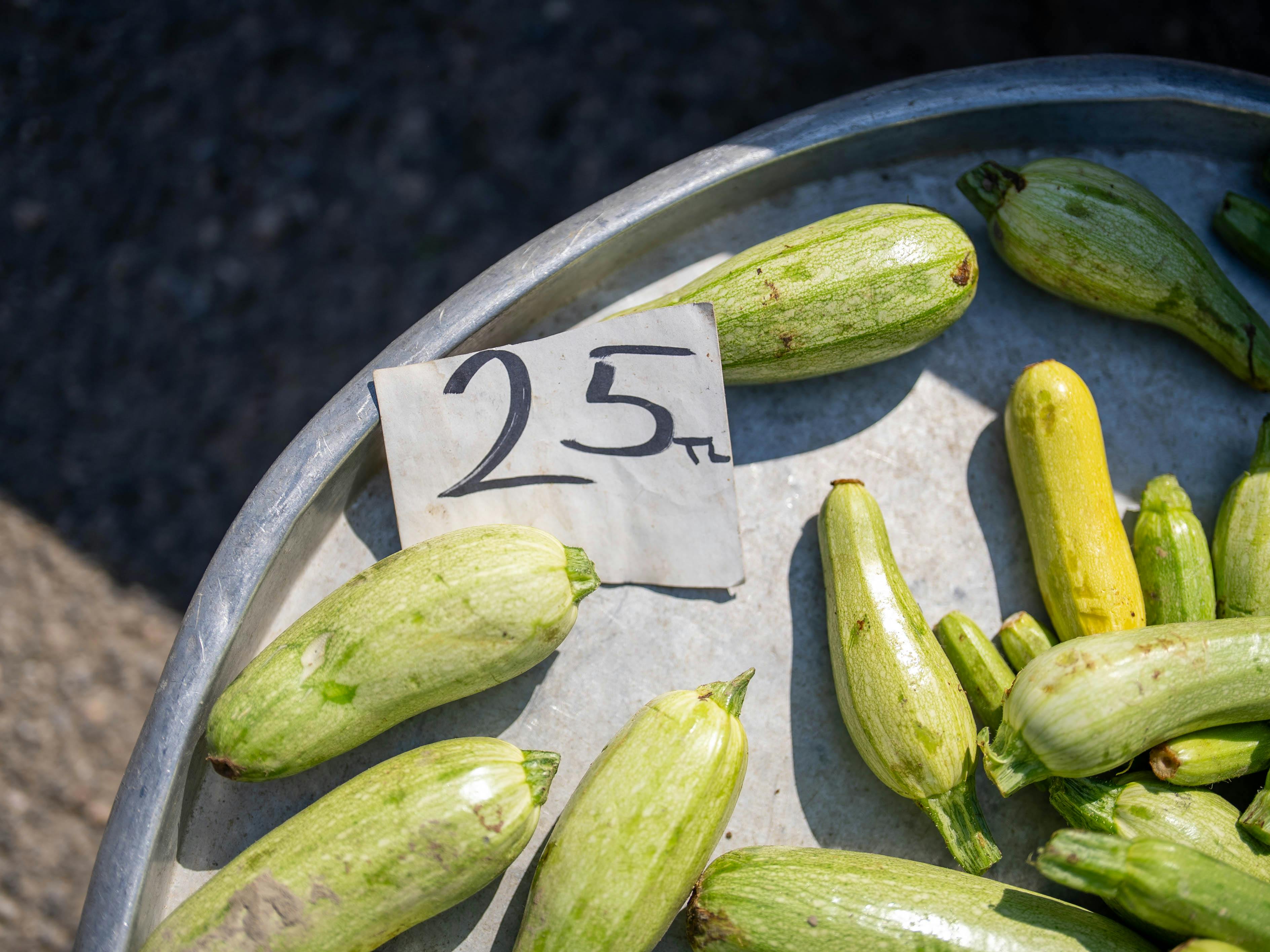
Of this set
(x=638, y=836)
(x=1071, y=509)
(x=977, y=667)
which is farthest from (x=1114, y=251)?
(x=638, y=836)

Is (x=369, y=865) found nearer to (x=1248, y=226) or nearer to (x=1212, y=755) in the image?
(x=1212, y=755)

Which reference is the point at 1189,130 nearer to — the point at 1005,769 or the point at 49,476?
the point at 1005,769

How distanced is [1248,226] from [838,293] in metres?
0.98

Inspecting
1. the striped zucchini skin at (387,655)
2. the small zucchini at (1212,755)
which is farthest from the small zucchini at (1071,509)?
the striped zucchini skin at (387,655)

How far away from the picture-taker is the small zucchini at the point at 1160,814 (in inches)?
53.1

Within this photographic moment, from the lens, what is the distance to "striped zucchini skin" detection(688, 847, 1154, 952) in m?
1.24

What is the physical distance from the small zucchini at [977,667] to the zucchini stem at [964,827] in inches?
5.2

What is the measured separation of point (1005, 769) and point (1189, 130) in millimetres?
1452

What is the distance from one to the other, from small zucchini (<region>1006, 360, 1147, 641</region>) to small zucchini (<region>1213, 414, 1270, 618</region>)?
0.55ft

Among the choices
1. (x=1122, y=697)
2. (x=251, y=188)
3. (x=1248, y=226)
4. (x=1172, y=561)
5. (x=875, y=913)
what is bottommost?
(x=875, y=913)

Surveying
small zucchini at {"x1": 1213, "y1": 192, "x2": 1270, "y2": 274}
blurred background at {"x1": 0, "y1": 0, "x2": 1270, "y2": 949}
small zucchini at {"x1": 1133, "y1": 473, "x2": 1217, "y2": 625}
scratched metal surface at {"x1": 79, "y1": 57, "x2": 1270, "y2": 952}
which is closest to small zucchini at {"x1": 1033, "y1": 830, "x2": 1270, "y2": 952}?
scratched metal surface at {"x1": 79, "y1": 57, "x2": 1270, "y2": 952}

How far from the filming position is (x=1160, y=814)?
136 centimetres

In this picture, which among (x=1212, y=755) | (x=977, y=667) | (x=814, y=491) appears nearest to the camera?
(x=1212, y=755)

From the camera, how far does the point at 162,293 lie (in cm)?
286
